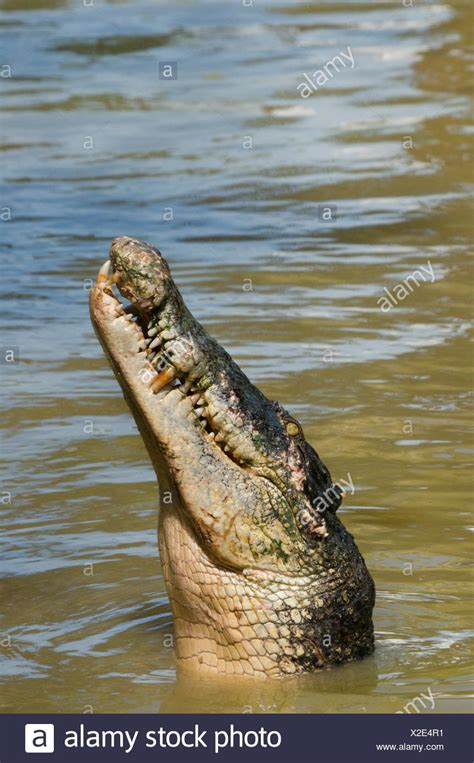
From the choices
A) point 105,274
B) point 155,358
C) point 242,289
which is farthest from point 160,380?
point 242,289

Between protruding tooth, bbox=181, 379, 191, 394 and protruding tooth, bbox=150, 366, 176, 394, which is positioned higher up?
protruding tooth, bbox=150, 366, 176, 394

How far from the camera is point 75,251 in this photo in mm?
12969

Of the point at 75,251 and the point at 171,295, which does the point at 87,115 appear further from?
the point at 171,295

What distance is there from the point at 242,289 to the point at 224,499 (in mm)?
6686

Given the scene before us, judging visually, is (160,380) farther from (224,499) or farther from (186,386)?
(224,499)

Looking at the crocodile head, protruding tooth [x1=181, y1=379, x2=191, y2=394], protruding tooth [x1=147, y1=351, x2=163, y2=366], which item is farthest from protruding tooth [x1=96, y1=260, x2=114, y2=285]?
protruding tooth [x1=181, y1=379, x2=191, y2=394]

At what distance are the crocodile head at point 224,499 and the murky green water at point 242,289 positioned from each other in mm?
202

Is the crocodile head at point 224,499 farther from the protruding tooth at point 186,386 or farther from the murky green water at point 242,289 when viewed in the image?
the murky green water at point 242,289

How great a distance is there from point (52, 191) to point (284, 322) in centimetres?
515

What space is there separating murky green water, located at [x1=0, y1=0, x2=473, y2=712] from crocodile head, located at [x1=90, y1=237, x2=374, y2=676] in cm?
20

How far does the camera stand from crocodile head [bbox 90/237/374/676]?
507 cm

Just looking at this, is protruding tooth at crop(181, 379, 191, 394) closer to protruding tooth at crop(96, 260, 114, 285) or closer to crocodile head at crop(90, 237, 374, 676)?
crocodile head at crop(90, 237, 374, 676)

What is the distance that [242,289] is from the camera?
1170 cm
